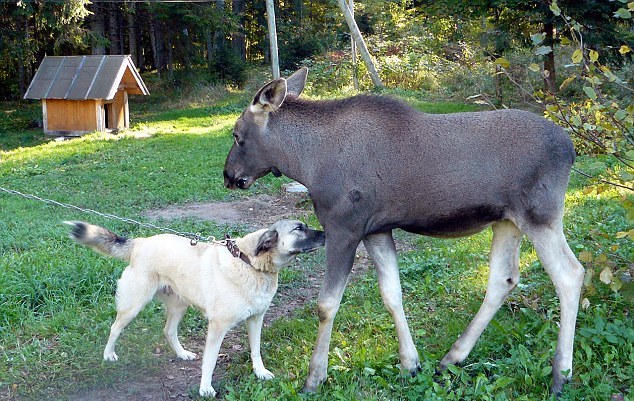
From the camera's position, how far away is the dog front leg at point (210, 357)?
5000mm

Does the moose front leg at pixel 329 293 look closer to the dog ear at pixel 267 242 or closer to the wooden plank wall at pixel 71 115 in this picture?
the dog ear at pixel 267 242

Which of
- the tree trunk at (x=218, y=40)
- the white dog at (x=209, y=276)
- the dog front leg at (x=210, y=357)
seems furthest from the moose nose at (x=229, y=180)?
the tree trunk at (x=218, y=40)

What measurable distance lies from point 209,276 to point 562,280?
254 centimetres

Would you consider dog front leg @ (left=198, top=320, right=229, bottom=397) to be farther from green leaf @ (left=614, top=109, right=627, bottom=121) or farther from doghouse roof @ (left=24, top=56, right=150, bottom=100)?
doghouse roof @ (left=24, top=56, right=150, bottom=100)

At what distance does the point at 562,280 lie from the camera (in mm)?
4441

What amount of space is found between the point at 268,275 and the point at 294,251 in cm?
29

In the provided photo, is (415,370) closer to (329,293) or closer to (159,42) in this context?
(329,293)

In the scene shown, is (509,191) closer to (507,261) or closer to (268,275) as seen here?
(507,261)

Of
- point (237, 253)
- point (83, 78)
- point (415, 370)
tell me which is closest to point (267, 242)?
point (237, 253)

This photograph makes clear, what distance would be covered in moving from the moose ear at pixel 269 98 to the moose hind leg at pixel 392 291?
A: 1.18m

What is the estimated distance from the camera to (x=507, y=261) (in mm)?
4957

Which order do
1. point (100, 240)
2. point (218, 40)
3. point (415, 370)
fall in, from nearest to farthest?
point (415, 370)
point (100, 240)
point (218, 40)

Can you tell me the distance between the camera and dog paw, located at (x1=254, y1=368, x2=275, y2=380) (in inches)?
204

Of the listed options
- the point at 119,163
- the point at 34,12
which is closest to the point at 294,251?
the point at 119,163
